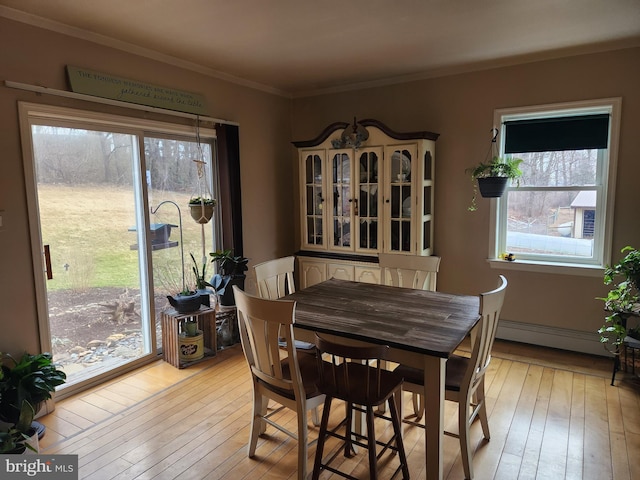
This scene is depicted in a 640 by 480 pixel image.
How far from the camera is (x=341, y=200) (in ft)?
13.7

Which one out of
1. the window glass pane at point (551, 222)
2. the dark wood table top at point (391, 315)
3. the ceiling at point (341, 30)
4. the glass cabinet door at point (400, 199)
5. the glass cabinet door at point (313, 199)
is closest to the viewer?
the dark wood table top at point (391, 315)

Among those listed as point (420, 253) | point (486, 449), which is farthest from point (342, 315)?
point (420, 253)

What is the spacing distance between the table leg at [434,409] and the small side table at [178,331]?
87.6 inches

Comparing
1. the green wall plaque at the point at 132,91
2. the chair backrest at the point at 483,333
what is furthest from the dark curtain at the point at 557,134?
the green wall plaque at the point at 132,91

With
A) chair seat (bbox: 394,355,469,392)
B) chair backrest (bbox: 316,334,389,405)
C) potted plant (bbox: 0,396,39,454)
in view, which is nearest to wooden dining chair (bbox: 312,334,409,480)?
chair backrest (bbox: 316,334,389,405)

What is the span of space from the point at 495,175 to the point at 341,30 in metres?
1.74

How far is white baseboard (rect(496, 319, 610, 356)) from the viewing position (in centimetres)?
354

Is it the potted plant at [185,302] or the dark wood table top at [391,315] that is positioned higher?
the dark wood table top at [391,315]

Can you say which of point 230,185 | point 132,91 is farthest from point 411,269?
point 132,91

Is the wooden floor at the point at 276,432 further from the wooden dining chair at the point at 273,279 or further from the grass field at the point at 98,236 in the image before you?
the grass field at the point at 98,236

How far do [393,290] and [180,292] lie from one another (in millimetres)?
1950

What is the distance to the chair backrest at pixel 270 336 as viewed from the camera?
1861 millimetres

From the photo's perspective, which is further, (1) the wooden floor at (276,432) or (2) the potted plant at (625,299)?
(2) the potted plant at (625,299)

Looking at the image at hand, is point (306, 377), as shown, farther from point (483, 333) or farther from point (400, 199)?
point (400, 199)
